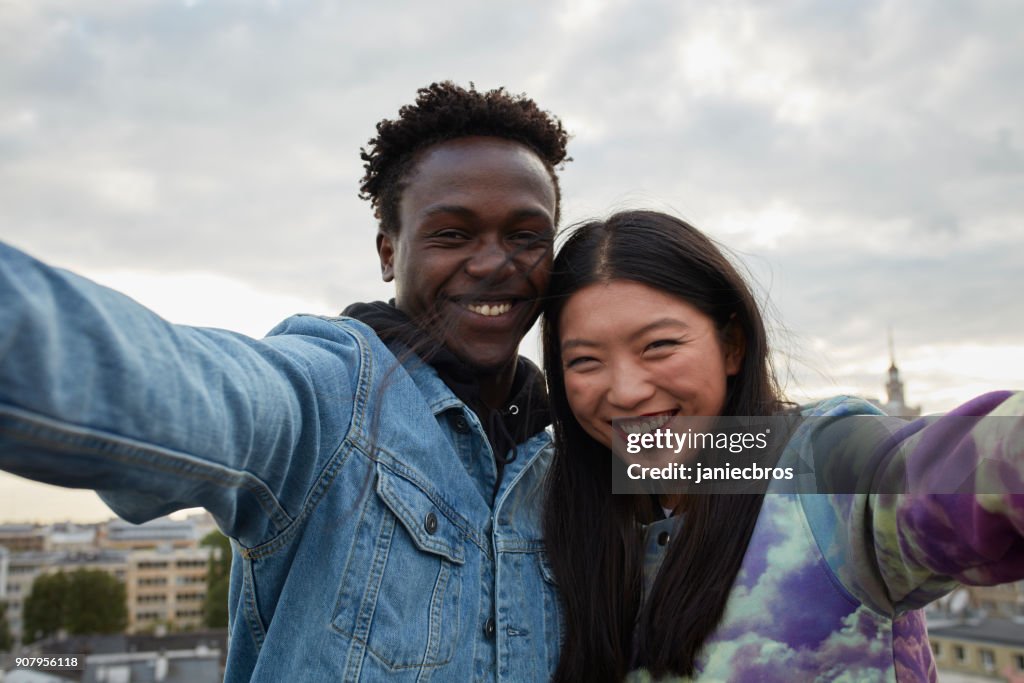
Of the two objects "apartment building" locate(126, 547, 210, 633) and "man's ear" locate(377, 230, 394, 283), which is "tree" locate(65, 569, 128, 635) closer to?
"apartment building" locate(126, 547, 210, 633)

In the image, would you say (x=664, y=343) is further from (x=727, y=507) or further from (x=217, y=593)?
(x=217, y=593)

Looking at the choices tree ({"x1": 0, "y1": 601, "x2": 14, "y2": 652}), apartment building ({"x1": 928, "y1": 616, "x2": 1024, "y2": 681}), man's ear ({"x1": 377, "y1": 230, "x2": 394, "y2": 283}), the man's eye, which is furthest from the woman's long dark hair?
tree ({"x1": 0, "y1": 601, "x2": 14, "y2": 652})

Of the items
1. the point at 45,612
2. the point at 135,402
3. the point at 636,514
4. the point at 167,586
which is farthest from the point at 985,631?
the point at 167,586

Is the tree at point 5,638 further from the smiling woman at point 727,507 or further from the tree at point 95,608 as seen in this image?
the smiling woman at point 727,507

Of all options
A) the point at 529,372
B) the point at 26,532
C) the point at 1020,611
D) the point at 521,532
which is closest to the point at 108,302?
the point at 521,532

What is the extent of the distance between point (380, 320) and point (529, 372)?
2.53ft

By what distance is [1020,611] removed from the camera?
51.8 meters

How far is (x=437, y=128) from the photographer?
9.91ft

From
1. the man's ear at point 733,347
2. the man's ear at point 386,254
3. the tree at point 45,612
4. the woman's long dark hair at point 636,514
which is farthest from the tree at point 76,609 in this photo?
the man's ear at point 733,347

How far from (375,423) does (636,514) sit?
904 mm

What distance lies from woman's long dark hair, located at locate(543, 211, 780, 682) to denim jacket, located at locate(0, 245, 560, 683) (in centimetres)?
12

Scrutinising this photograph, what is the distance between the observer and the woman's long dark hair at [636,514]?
2.01 meters

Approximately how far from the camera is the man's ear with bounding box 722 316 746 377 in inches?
95.0

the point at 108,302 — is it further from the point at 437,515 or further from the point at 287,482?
the point at 437,515
